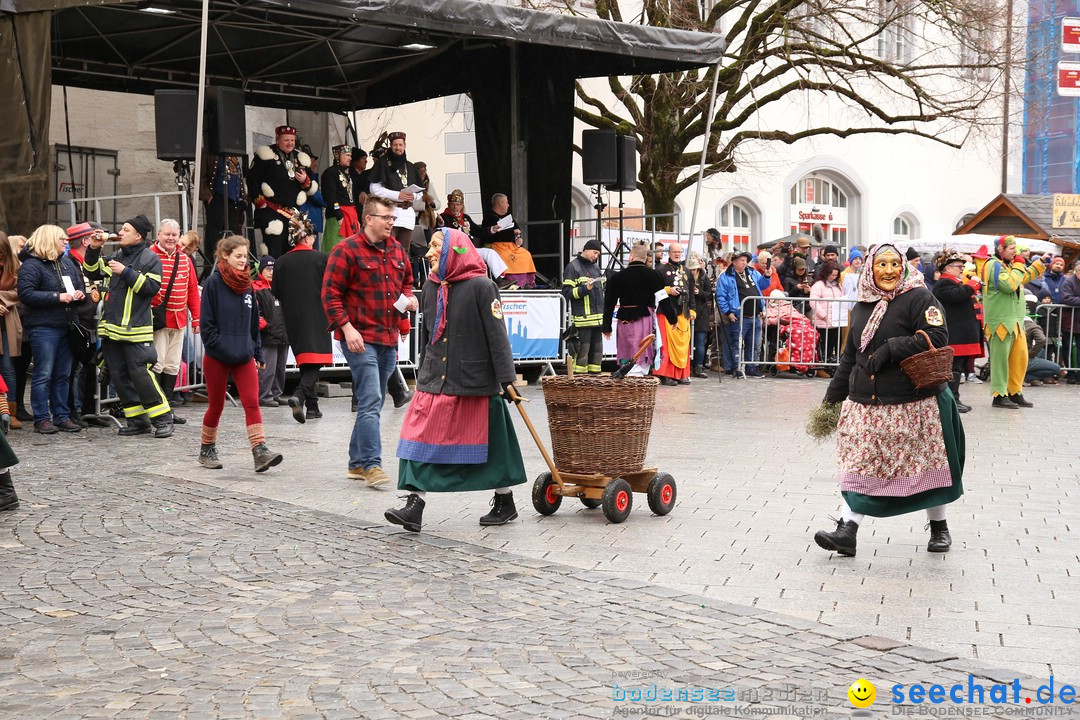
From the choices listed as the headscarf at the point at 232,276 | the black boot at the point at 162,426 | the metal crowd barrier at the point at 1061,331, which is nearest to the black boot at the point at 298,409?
the black boot at the point at 162,426

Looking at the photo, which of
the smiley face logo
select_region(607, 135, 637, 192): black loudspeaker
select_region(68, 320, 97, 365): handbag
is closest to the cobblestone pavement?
the smiley face logo

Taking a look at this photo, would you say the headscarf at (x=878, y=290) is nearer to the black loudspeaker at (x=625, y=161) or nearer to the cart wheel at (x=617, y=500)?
the cart wheel at (x=617, y=500)

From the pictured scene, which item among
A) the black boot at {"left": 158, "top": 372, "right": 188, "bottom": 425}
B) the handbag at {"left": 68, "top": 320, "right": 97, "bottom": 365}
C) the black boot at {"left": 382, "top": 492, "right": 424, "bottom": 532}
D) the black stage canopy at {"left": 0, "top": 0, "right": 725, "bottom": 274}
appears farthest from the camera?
the black stage canopy at {"left": 0, "top": 0, "right": 725, "bottom": 274}

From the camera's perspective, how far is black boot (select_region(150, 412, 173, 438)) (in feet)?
40.2

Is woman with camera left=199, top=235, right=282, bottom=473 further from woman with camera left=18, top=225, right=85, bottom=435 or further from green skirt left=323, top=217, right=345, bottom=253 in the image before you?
green skirt left=323, top=217, right=345, bottom=253

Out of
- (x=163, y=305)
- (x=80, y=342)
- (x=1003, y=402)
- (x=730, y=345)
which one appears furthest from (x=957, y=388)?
(x=80, y=342)

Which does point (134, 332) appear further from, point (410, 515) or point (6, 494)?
point (410, 515)

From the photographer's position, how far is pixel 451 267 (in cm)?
807

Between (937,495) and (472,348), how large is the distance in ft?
8.90

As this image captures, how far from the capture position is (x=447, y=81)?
19469 millimetres

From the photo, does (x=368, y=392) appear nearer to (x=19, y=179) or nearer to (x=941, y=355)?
(x=941, y=355)

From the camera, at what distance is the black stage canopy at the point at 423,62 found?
17.1m

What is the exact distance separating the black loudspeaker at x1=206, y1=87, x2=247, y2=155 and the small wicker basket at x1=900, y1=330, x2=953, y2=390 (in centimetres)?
1105

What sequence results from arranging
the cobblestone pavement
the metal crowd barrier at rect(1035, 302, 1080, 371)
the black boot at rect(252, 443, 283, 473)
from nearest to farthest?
the cobblestone pavement < the black boot at rect(252, 443, 283, 473) < the metal crowd barrier at rect(1035, 302, 1080, 371)
